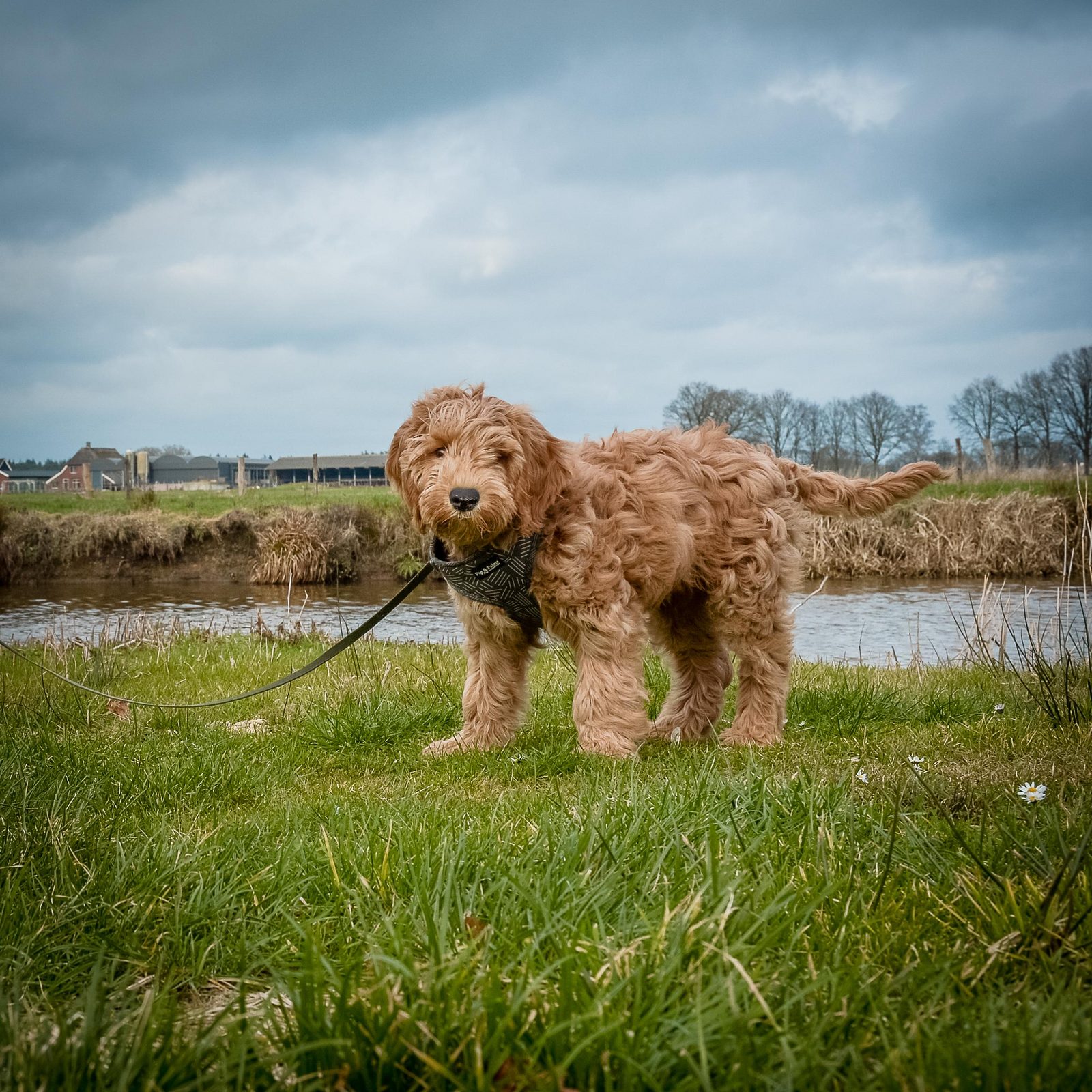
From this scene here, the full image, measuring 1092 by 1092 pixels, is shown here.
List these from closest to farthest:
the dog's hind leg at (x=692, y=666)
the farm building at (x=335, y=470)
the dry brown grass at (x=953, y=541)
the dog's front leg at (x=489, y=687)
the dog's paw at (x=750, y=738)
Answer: the dog's front leg at (x=489, y=687), the dog's paw at (x=750, y=738), the dog's hind leg at (x=692, y=666), the dry brown grass at (x=953, y=541), the farm building at (x=335, y=470)

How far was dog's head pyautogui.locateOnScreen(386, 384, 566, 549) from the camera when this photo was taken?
4.27 meters

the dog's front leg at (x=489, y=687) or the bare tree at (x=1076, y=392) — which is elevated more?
the bare tree at (x=1076, y=392)

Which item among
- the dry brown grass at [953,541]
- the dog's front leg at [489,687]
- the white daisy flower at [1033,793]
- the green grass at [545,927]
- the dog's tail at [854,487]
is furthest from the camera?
the dry brown grass at [953,541]

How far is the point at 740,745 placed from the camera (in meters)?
5.08

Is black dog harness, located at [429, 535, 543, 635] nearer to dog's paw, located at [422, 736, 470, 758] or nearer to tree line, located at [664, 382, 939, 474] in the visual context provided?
dog's paw, located at [422, 736, 470, 758]

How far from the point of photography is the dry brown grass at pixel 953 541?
19.9m

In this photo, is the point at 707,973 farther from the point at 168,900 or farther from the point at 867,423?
the point at 867,423

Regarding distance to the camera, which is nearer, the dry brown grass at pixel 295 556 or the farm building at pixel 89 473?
the dry brown grass at pixel 295 556

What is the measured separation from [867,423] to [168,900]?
156 ft

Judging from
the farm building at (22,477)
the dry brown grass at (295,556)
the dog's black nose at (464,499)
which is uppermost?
the farm building at (22,477)

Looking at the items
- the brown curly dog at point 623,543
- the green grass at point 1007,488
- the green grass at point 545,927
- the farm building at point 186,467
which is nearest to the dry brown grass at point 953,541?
the green grass at point 1007,488

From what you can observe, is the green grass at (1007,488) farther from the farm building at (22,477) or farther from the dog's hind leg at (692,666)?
the farm building at (22,477)

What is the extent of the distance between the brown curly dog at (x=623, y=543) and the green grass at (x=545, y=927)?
74 centimetres

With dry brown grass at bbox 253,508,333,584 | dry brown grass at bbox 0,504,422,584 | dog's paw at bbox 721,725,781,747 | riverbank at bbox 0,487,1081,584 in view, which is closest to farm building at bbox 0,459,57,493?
riverbank at bbox 0,487,1081,584
